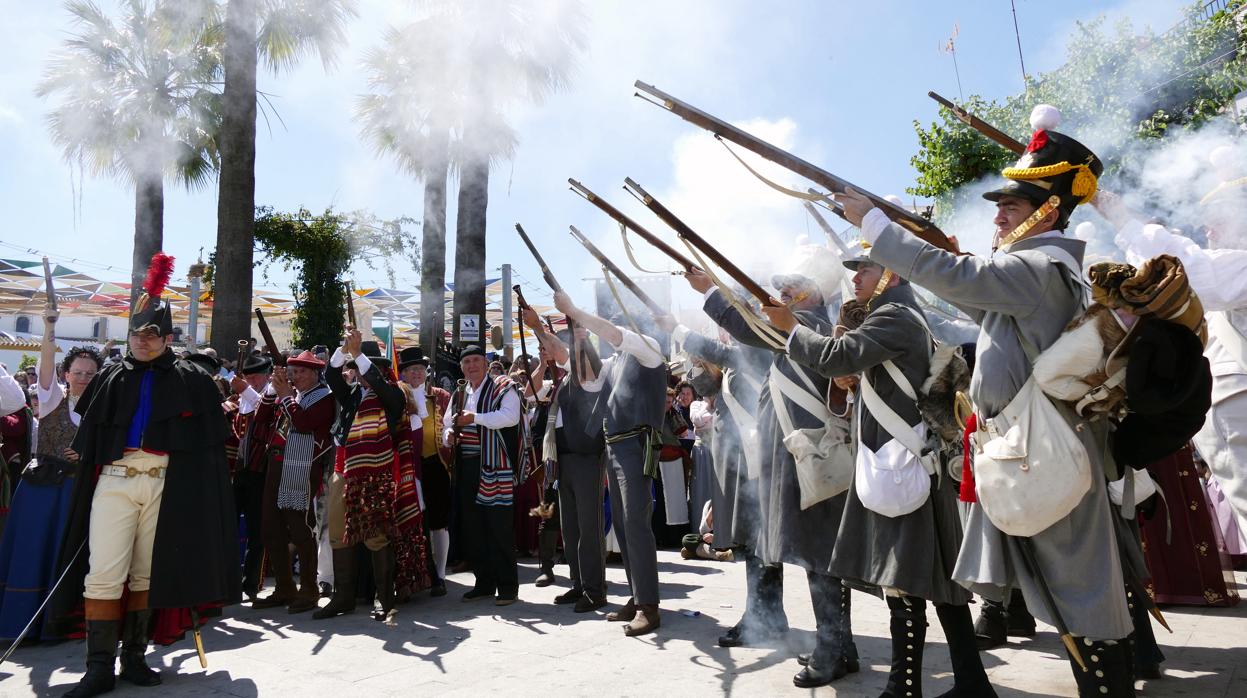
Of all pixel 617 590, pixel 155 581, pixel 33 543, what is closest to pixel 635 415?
pixel 617 590

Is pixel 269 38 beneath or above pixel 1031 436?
above

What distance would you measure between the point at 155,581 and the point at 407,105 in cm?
708

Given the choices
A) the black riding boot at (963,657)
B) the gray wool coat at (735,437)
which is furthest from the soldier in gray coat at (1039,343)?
the gray wool coat at (735,437)

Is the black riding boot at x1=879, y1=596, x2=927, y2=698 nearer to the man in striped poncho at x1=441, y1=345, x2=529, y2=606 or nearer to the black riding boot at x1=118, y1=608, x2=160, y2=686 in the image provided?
the man in striped poncho at x1=441, y1=345, x2=529, y2=606

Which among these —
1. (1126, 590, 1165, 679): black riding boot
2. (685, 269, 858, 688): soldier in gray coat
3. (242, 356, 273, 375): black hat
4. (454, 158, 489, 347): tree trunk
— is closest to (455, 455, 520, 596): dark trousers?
(242, 356, 273, 375): black hat

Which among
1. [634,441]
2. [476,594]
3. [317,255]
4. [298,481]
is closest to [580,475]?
[634,441]

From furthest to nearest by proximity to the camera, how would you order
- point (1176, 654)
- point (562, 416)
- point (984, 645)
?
point (562, 416), point (984, 645), point (1176, 654)

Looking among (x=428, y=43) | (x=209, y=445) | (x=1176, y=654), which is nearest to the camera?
(x=1176, y=654)

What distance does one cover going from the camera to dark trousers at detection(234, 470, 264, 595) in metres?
6.77

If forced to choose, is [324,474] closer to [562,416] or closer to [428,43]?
[562,416]

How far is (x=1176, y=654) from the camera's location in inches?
163

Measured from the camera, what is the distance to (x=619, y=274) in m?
5.35

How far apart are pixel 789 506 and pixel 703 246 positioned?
128cm

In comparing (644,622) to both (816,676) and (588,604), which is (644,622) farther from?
(816,676)
